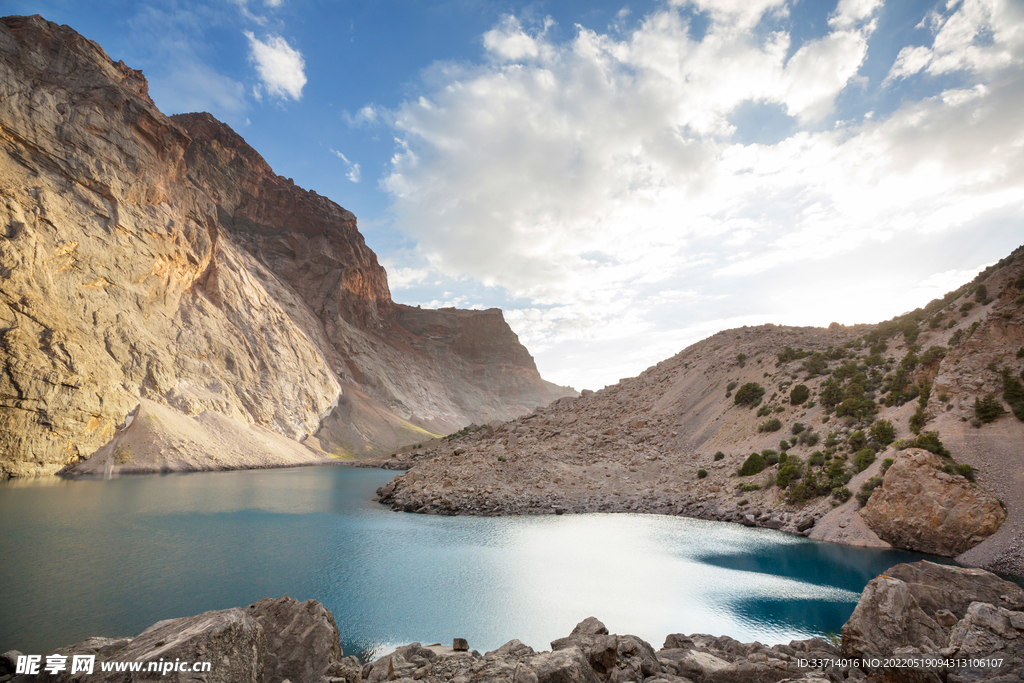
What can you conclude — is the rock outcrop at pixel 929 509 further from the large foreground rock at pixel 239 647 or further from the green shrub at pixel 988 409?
the large foreground rock at pixel 239 647

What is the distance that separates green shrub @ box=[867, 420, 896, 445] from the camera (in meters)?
22.6

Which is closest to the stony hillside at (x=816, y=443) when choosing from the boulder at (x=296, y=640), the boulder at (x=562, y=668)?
the boulder at (x=562, y=668)

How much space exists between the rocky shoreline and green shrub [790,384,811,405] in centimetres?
2445

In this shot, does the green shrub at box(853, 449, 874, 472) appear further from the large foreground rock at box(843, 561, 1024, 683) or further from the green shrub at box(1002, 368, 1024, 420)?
the large foreground rock at box(843, 561, 1024, 683)

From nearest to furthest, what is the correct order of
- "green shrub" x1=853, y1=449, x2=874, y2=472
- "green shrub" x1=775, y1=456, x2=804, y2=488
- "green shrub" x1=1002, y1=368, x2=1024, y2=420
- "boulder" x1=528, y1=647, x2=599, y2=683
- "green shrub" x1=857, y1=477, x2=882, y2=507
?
"boulder" x1=528, y1=647, x2=599, y2=683 → "green shrub" x1=1002, y1=368, x2=1024, y2=420 → "green shrub" x1=857, y1=477, x2=882, y2=507 → "green shrub" x1=853, y1=449, x2=874, y2=472 → "green shrub" x1=775, y1=456, x2=804, y2=488

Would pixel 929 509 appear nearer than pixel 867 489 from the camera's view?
Yes

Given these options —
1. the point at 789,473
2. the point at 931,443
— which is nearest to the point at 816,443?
the point at 789,473

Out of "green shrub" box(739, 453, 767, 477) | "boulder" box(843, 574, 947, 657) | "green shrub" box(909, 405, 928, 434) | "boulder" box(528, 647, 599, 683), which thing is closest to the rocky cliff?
"boulder" box(528, 647, 599, 683)

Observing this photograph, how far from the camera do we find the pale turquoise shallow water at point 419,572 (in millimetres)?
11148

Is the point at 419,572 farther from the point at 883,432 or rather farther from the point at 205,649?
the point at 883,432

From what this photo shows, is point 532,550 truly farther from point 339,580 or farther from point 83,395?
point 83,395

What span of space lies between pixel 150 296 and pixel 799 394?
213ft

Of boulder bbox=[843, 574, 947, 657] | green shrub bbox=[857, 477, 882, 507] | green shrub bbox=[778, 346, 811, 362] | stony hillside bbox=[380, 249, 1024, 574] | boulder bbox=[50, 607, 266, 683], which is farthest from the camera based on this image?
green shrub bbox=[778, 346, 811, 362]

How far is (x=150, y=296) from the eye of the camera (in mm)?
51188
